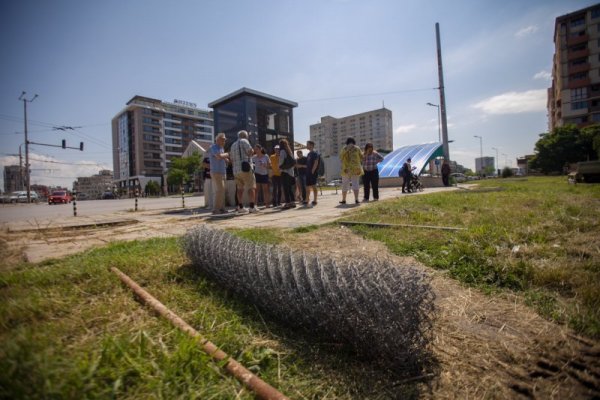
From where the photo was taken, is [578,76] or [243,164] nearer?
[243,164]

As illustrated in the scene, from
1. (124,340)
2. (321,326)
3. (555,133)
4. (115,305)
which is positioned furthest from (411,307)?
(555,133)

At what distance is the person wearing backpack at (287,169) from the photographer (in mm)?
8135

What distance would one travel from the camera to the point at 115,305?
1.72 metres

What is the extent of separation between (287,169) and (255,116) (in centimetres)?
378

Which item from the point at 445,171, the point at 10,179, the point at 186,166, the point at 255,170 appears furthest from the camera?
the point at 10,179

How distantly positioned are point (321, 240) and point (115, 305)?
2.36 m

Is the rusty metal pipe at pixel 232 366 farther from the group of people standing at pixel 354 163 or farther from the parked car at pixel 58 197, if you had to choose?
the parked car at pixel 58 197

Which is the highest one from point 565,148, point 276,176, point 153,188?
point 565,148

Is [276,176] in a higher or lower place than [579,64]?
lower

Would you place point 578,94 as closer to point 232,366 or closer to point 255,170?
point 255,170

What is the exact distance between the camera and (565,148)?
48.4 m

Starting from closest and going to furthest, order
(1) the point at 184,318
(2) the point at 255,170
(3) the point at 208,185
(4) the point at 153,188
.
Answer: (1) the point at 184,318 → (2) the point at 255,170 → (3) the point at 208,185 → (4) the point at 153,188

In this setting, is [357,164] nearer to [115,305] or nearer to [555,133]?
[115,305]

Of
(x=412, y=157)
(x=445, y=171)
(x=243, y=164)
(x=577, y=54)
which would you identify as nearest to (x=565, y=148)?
(x=577, y=54)
